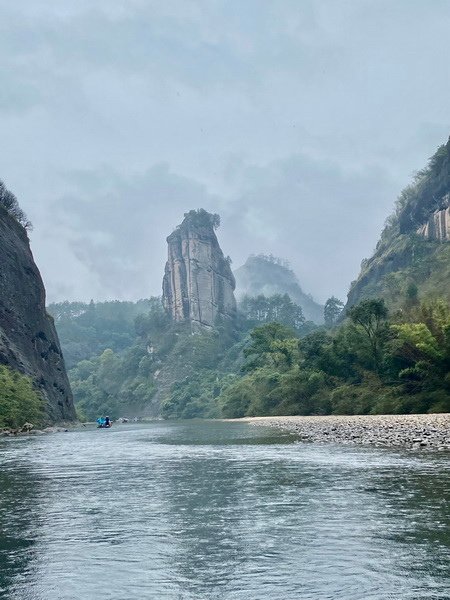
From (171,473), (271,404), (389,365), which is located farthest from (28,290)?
(171,473)

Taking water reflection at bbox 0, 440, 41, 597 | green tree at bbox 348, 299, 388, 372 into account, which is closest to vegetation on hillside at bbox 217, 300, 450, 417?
green tree at bbox 348, 299, 388, 372

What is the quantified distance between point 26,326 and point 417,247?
3293 inches

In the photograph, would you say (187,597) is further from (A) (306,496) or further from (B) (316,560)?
(A) (306,496)

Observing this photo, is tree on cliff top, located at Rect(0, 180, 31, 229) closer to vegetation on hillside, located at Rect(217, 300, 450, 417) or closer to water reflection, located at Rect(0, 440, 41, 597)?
vegetation on hillside, located at Rect(217, 300, 450, 417)

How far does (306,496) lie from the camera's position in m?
14.2

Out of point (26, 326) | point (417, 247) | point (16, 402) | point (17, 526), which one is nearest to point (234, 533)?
point (17, 526)

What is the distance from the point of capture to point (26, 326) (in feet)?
287

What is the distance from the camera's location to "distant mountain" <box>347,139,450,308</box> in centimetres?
11283

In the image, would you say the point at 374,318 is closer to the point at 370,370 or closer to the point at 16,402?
the point at 370,370

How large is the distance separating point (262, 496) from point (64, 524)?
187 inches

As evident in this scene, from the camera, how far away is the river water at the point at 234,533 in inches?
305

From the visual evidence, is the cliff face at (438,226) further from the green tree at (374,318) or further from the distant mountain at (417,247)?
the green tree at (374,318)

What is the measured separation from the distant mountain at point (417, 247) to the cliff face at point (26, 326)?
57.9 m

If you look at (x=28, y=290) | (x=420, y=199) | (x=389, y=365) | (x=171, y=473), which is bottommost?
(x=171, y=473)
